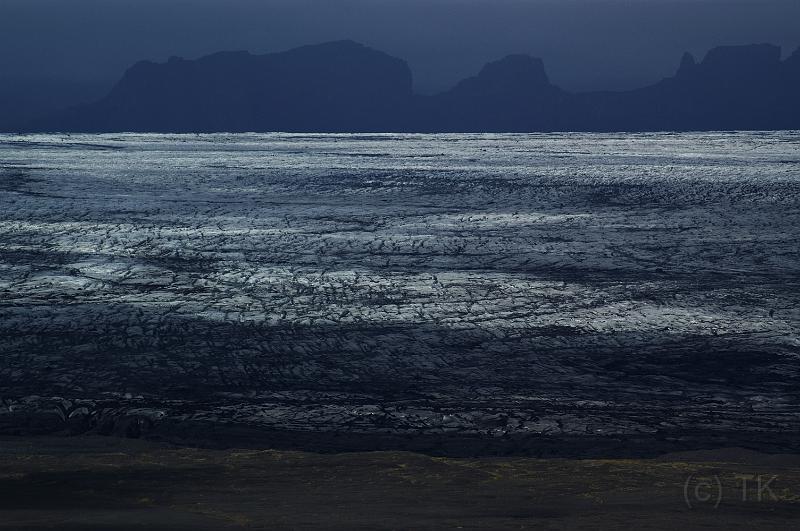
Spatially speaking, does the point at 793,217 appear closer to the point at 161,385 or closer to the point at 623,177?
the point at 623,177

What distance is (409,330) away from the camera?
1316 cm

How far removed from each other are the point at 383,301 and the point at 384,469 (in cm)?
734

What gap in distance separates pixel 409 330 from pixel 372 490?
19.8ft

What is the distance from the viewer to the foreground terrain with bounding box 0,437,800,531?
20.8 feet
